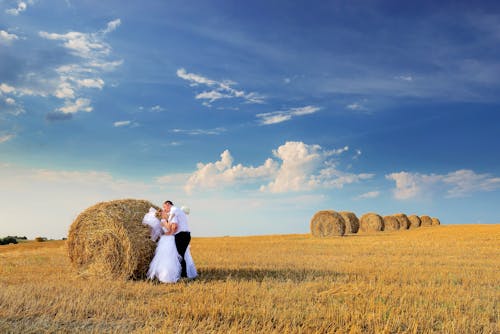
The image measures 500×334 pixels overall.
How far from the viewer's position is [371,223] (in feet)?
155

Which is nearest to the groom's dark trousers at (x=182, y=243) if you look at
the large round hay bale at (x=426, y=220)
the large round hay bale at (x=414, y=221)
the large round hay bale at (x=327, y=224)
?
the large round hay bale at (x=327, y=224)

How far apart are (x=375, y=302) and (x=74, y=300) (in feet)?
17.3

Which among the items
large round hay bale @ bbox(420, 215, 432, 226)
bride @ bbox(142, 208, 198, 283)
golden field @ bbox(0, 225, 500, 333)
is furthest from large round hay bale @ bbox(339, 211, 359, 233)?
bride @ bbox(142, 208, 198, 283)

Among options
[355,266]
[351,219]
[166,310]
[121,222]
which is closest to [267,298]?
[166,310]

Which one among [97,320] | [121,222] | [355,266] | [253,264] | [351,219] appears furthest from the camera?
[351,219]

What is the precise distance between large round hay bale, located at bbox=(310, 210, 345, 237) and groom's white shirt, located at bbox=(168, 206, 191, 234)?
25058 mm

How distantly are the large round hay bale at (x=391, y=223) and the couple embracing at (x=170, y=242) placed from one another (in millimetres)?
41993

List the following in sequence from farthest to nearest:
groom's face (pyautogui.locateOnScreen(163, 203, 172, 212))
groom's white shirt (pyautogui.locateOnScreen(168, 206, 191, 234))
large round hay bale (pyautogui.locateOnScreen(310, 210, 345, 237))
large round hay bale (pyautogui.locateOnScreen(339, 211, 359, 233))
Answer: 1. large round hay bale (pyautogui.locateOnScreen(339, 211, 359, 233))
2. large round hay bale (pyautogui.locateOnScreen(310, 210, 345, 237))
3. groom's face (pyautogui.locateOnScreen(163, 203, 172, 212))
4. groom's white shirt (pyautogui.locateOnScreen(168, 206, 191, 234))

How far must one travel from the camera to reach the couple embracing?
451 inches

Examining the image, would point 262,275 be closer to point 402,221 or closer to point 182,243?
point 182,243

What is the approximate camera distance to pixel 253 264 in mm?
15078

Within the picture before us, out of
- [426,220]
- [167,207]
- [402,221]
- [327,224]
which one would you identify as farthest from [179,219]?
[426,220]

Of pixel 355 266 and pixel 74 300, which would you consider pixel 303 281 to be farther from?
pixel 74 300

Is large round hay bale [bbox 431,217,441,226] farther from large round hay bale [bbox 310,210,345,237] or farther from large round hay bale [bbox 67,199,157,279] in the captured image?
large round hay bale [bbox 67,199,157,279]
